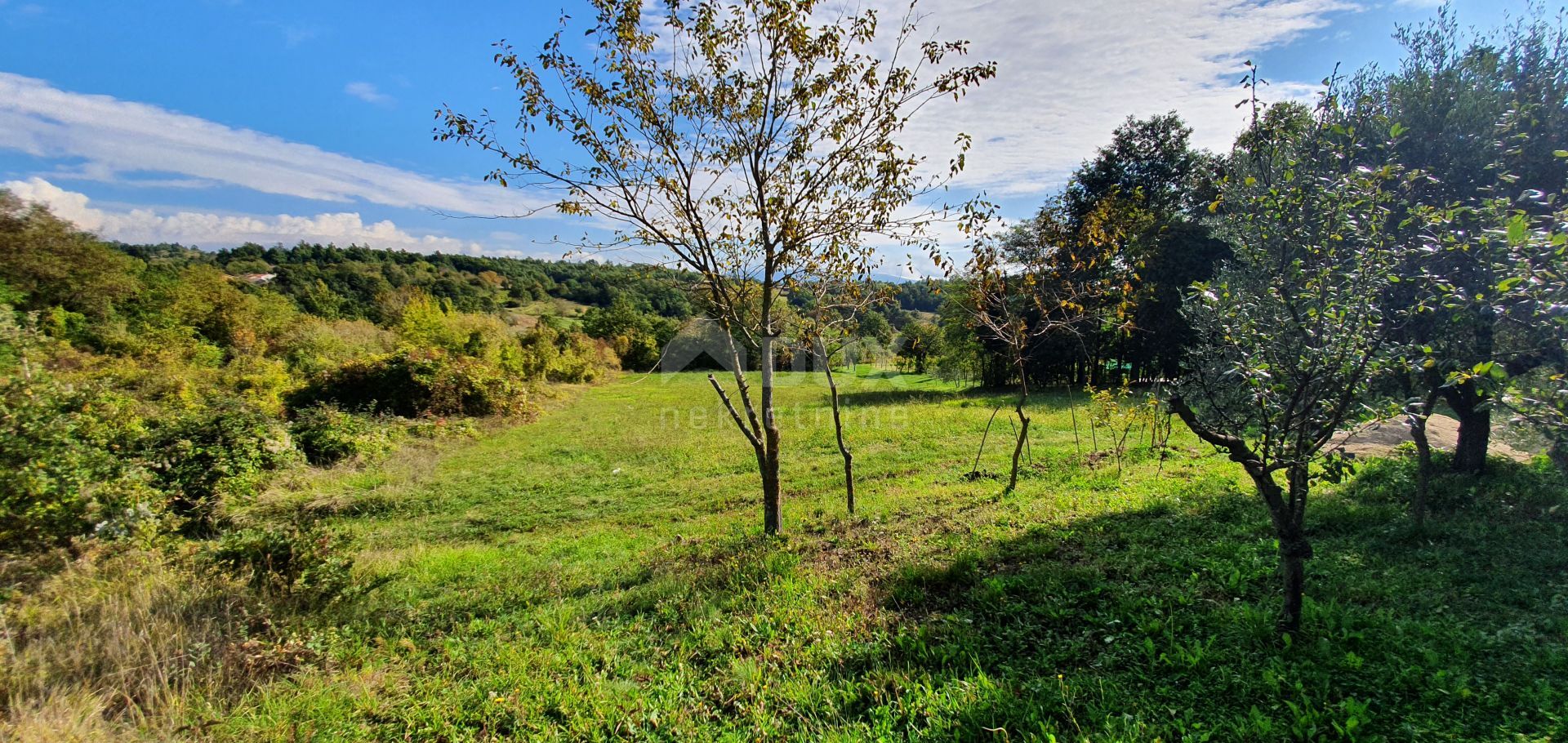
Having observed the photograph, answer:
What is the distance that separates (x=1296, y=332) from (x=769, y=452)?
14.9 ft

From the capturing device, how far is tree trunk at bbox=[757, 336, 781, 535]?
19.9 ft

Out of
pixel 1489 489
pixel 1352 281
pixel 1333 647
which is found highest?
pixel 1352 281

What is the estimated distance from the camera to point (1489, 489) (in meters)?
5.73

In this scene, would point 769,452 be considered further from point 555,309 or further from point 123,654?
point 555,309

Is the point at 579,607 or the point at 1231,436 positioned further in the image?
the point at 579,607

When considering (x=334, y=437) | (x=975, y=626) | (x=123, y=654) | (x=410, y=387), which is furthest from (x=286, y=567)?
(x=410, y=387)

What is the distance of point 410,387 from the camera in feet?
58.5

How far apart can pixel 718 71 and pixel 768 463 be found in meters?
4.35

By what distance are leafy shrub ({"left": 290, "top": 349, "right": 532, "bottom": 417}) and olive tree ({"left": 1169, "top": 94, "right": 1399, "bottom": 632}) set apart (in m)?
19.6

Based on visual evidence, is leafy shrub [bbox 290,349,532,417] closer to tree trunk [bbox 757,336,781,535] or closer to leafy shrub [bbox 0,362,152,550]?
leafy shrub [bbox 0,362,152,550]

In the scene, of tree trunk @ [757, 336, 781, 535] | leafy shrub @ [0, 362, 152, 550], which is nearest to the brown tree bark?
tree trunk @ [757, 336, 781, 535]

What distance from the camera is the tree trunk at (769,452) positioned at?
6062 mm

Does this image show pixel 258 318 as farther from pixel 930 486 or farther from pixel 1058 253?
pixel 1058 253

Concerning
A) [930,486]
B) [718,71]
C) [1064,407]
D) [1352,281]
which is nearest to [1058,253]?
[930,486]
